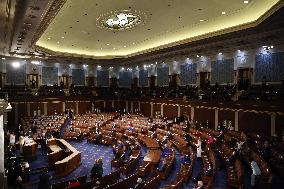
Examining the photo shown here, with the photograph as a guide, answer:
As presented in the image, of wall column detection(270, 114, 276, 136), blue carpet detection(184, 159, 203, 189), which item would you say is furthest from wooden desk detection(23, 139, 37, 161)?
wall column detection(270, 114, 276, 136)

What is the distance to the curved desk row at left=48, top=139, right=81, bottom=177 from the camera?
1234 centimetres

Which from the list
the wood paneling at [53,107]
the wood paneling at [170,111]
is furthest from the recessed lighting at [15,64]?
the wood paneling at [170,111]

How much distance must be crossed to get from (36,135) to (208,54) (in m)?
15.5

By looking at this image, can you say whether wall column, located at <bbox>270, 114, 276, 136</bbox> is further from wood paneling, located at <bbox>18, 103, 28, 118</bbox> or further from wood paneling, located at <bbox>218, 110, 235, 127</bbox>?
wood paneling, located at <bbox>18, 103, 28, 118</bbox>

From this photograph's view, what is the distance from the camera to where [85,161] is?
48.0 feet

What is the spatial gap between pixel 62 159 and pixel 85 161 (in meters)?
1.24

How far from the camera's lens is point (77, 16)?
15.7m

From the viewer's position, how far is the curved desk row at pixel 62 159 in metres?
12.3

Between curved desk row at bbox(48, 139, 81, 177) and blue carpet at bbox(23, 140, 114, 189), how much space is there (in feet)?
0.90

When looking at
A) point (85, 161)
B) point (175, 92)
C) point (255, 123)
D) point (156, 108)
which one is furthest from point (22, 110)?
point (255, 123)

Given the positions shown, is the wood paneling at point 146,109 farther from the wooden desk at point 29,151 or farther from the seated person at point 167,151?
the wooden desk at point 29,151

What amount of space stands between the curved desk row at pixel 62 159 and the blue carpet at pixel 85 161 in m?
0.27

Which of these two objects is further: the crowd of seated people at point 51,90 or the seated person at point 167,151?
the crowd of seated people at point 51,90

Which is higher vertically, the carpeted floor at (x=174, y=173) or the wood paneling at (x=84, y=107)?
the wood paneling at (x=84, y=107)
